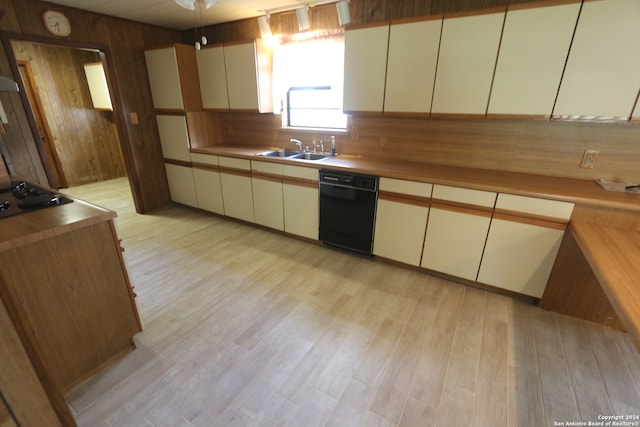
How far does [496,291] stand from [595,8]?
2037 mm

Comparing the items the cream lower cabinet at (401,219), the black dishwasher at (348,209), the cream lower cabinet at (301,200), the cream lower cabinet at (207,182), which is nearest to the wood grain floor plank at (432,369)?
the cream lower cabinet at (401,219)

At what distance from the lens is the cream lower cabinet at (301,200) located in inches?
115

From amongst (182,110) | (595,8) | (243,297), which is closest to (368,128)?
(595,8)

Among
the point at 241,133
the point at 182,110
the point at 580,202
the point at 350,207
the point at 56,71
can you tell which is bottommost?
the point at 350,207

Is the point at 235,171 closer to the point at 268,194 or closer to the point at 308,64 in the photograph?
the point at 268,194

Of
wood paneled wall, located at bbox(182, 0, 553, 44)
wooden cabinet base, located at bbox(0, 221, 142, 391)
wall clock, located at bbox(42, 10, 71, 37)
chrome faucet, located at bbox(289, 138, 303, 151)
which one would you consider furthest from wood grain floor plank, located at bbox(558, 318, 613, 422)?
wall clock, located at bbox(42, 10, 71, 37)

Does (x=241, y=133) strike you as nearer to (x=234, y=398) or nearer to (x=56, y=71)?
(x=234, y=398)

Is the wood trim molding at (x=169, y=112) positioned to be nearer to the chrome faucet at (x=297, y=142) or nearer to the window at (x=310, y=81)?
the window at (x=310, y=81)

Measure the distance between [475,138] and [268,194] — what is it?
7.10ft

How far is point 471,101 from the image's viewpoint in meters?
2.27

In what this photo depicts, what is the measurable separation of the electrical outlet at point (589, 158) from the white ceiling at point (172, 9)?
9.22ft

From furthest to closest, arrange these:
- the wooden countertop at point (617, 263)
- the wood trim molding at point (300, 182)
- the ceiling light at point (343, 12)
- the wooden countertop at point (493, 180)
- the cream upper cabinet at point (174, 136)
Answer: the cream upper cabinet at point (174, 136) → the wood trim molding at point (300, 182) → the ceiling light at point (343, 12) → the wooden countertop at point (493, 180) → the wooden countertop at point (617, 263)

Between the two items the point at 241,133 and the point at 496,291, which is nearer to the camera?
the point at 496,291

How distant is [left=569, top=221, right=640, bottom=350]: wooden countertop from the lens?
3.45ft
